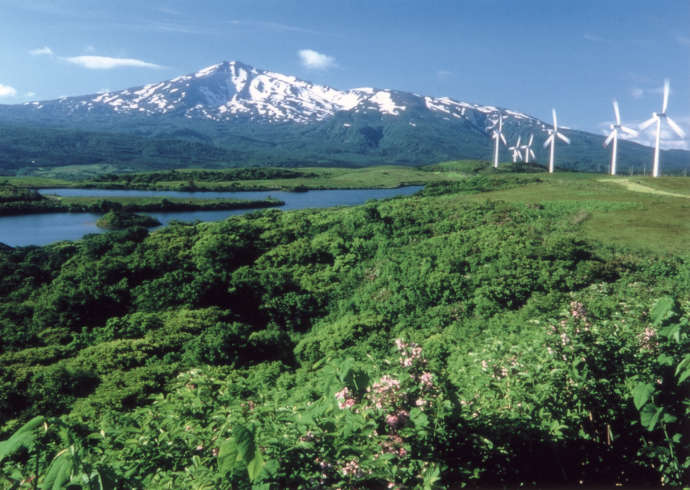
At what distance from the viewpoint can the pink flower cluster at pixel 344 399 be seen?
117 inches

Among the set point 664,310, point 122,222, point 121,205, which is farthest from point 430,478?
point 121,205

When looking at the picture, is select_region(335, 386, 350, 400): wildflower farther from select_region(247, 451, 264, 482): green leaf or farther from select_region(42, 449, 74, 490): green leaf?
select_region(42, 449, 74, 490): green leaf

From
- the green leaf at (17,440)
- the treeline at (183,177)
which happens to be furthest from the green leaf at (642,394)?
the treeline at (183,177)

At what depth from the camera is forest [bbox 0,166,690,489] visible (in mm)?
2801

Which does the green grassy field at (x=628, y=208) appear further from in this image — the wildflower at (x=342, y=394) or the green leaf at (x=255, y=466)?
the green leaf at (x=255, y=466)

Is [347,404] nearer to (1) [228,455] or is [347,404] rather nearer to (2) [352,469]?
(2) [352,469]

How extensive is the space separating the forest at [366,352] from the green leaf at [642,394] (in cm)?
6

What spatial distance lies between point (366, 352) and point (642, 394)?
6241mm

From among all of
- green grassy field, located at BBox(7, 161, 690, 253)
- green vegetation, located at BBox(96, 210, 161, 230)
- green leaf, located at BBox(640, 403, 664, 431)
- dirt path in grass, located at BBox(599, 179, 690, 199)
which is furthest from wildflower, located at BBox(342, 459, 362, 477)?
green vegetation, located at BBox(96, 210, 161, 230)

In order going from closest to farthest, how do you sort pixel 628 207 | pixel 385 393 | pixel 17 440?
1. pixel 17 440
2. pixel 385 393
3. pixel 628 207

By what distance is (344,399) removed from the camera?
3.05 meters

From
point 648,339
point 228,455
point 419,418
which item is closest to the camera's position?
point 228,455

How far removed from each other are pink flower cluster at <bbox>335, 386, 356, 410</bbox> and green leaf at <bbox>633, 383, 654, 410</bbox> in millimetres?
1832

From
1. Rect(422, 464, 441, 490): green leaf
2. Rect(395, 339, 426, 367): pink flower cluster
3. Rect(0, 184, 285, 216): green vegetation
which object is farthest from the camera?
Rect(0, 184, 285, 216): green vegetation
